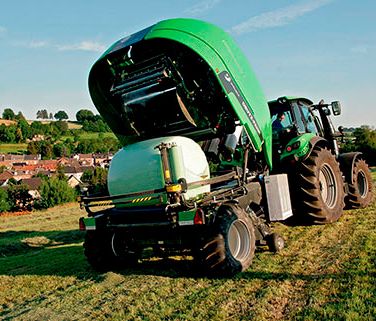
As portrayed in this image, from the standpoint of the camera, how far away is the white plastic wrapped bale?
5.46 m

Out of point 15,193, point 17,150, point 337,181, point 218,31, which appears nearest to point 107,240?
point 218,31

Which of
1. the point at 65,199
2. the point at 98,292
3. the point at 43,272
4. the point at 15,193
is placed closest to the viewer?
the point at 98,292

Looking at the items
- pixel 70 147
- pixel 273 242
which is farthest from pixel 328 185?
pixel 70 147

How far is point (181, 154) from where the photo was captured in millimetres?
5496

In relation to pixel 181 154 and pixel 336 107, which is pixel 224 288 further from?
pixel 336 107

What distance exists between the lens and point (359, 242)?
5.95 m

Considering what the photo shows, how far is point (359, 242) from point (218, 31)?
373cm

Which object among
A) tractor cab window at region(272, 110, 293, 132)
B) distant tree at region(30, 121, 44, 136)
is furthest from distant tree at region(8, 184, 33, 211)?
distant tree at region(30, 121, 44, 136)

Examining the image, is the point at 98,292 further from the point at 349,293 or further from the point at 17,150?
the point at 17,150

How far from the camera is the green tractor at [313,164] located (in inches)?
292

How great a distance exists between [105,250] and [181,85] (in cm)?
277

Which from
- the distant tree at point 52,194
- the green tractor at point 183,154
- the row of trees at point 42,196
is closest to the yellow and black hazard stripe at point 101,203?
the green tractor at point 183,154

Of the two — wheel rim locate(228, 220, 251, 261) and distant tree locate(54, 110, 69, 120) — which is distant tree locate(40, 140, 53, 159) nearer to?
distant tree locate(54, 110, 69, 120)

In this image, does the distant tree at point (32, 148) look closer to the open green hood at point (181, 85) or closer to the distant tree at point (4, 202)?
the distant tree at point (4, 202)
